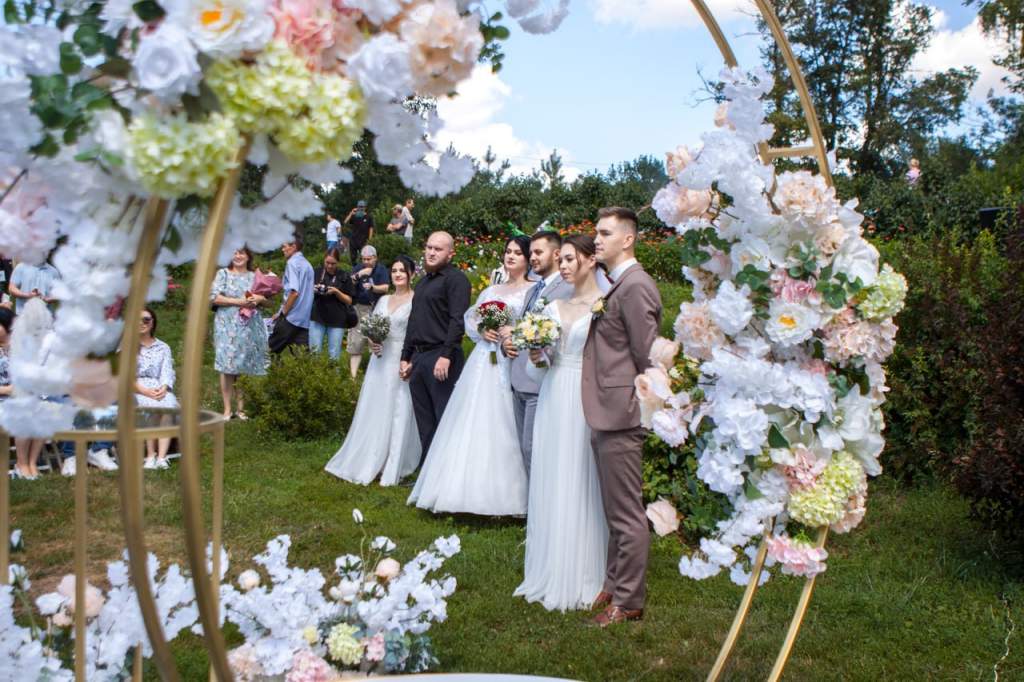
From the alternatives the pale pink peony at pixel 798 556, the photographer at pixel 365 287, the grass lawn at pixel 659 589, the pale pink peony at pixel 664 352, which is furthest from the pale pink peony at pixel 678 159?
the photographer at pixel 365 287

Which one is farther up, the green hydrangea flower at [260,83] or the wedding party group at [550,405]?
the green hydrangea flower at [260,83]

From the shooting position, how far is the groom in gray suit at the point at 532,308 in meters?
6.43

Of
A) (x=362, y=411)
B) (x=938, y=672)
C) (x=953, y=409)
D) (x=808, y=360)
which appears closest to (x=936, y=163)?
(x=953, y=409)

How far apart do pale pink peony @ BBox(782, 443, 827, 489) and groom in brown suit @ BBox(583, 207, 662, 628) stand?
1.85 m

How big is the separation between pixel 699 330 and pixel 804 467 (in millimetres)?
513

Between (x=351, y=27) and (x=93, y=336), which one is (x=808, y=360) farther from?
(x=93, y=336)

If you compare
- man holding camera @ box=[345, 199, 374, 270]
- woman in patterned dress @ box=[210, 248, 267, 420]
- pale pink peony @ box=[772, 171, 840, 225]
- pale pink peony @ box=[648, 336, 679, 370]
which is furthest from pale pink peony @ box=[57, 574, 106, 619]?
man holding camera @ box=[345, 199, 374, 270]

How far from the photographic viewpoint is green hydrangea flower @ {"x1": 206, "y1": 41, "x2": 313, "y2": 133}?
1.47 metres

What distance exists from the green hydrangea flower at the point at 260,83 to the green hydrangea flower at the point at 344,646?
253 cm

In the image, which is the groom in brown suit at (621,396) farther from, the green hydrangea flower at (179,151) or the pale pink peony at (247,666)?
the green hydrangea flower at (179,151)

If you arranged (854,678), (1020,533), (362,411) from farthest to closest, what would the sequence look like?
(362,411), (1020,533), (854,678)

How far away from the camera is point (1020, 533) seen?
16.4 ft

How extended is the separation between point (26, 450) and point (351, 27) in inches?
266

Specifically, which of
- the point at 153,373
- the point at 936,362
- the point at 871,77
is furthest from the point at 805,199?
the point at 871,77
